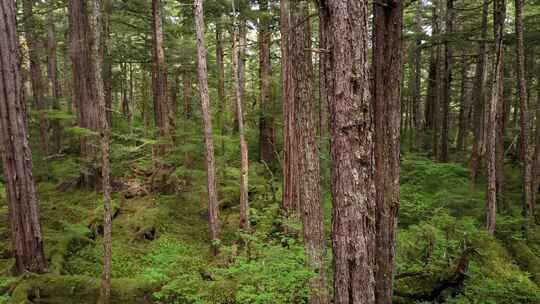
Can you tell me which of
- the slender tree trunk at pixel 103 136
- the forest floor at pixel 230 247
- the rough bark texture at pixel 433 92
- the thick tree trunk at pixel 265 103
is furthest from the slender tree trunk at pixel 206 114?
the rough bark texture at pixel 433 92

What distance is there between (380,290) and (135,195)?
1102 centimetres

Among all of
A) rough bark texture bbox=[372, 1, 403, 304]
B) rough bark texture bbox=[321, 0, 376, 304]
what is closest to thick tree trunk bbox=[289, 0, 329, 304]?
rough bark texture bbox=[372, 1, 403, 304]

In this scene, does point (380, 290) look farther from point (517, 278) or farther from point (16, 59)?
point (16, 59)

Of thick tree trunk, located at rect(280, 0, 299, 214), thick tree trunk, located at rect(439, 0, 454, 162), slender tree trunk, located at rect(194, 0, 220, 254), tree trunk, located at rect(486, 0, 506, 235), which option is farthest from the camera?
thick tree trunk, located at rect(439, 0, 454, 162)

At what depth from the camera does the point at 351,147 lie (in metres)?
3.11

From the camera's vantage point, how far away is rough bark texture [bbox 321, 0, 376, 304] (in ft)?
10.0

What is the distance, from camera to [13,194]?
23.0 feet

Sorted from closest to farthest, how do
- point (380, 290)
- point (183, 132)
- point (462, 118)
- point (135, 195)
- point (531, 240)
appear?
point (380, 290) < point (531, 240) < point (183, 132) < point (135, 195) < point (462, 118)

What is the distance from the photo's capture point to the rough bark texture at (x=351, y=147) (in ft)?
10.0

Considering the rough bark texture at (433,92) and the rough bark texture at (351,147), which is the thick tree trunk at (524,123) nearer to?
the rough bark texture at (433,92)

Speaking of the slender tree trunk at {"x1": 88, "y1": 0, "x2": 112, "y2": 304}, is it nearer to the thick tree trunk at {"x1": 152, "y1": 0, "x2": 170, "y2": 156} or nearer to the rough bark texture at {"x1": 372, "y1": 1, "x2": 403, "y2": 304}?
the thick tree trunk at {"x1": 152, "y1": 0, "x2": 170, "y2": 156}

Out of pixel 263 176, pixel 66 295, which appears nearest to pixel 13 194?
pixel 66 295

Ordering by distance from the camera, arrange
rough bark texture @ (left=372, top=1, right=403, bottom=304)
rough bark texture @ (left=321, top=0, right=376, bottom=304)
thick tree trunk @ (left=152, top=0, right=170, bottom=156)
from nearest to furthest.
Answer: rough bark texture @ (left=321, top=0, right=376, bottom=304) < rough bark texture @ (left=372, top=1, right=403, bottom=304) < thick tree trunk @ (left=152, top=0, right=170, bottom=156)

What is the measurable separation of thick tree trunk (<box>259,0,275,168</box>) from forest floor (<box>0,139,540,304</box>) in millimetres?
994
